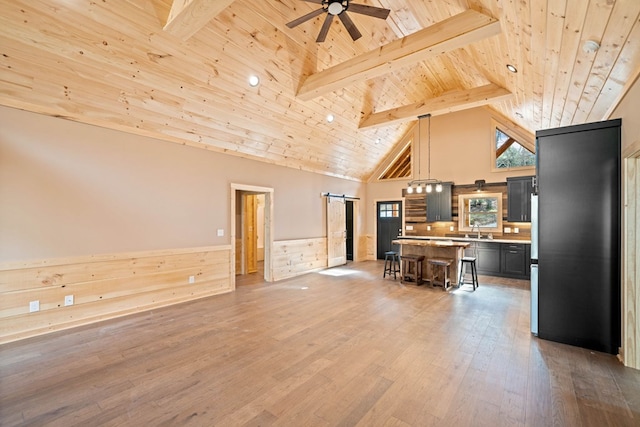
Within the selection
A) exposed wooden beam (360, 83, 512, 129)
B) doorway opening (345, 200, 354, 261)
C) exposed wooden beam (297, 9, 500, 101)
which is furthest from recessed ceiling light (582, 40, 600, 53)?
doorway opening (345, 200, 354, 261)

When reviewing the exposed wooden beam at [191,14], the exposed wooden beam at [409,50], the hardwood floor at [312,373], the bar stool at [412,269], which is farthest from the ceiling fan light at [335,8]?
the bar stool at [412,269]

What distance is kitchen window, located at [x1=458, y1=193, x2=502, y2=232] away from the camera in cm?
711

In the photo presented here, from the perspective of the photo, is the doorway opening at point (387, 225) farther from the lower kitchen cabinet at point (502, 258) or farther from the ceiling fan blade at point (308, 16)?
the ceiling fan blade at point (308, 16)

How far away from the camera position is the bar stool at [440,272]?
5.48 meters

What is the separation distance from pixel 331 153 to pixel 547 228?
16.2ft

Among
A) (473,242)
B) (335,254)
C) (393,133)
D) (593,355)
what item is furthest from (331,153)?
(593,355)

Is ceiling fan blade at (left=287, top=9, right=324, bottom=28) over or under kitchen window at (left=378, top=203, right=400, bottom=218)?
over

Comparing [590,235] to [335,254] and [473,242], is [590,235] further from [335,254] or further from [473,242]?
[335,254]

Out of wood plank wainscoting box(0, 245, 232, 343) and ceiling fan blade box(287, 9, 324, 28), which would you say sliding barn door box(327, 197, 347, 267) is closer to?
wood plank wainscoting box(0, 245, 232, 343)

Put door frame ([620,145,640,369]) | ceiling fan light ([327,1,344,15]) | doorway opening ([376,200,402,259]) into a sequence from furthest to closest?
doorway opening ([376,200,402,259])
ceiling fan light ([327,1,344,15])
door frame ([620,145,640,369])

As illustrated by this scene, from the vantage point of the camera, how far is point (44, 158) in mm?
3412

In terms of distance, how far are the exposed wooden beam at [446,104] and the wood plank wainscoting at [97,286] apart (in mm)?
4585

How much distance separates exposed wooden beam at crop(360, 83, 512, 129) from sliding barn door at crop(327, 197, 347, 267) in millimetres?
2416

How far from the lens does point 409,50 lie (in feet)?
11.9
